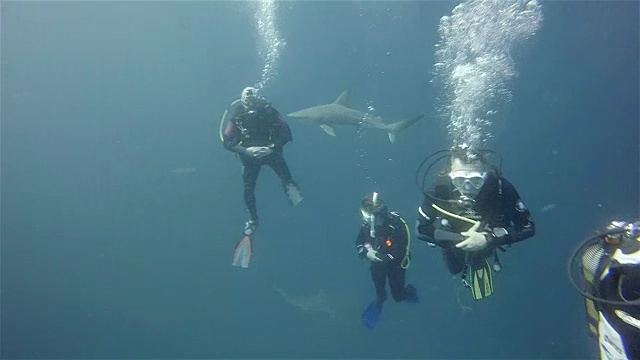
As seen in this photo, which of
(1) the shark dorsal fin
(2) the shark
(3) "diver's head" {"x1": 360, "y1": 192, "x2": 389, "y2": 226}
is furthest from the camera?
(1) the shark dorsal fin

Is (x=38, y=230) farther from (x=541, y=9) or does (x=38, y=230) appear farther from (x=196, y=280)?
(x=541, y=9)

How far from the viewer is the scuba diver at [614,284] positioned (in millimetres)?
2900

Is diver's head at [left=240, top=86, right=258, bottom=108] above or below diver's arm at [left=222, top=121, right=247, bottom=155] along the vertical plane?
above

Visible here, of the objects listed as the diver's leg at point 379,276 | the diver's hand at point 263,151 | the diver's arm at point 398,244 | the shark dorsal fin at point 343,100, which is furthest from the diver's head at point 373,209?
the shark dorsal fin at point 343,100

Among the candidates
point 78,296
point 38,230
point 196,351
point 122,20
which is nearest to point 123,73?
point 122,20

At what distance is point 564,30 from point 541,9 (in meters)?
2.24

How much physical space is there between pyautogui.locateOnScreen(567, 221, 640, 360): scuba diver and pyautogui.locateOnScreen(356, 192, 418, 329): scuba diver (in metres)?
4.90

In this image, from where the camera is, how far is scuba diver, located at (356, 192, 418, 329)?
27.0 ft

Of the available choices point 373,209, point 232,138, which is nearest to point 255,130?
point 232,138

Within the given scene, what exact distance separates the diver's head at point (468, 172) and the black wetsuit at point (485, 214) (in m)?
0.12

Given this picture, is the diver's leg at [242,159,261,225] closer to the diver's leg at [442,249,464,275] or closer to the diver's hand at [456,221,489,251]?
the diver's leg at [442,249,464,275]

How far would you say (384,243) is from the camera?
8797mm

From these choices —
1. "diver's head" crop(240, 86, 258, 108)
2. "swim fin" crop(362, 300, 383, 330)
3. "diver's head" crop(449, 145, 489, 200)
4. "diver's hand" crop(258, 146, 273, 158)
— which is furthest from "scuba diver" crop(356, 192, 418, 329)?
"diver's head" crop(240, 86, 258, 108)

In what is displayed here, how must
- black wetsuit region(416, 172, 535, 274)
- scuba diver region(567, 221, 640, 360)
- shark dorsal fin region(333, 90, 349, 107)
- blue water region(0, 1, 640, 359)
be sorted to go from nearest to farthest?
scuba diver region(567, 221, 640, 360)
black wetsuit region(416, 172, 535, 274)
shark dorsal fin region(333, 90, 349, 107)
blue water region(0, 1, 640, 359)
